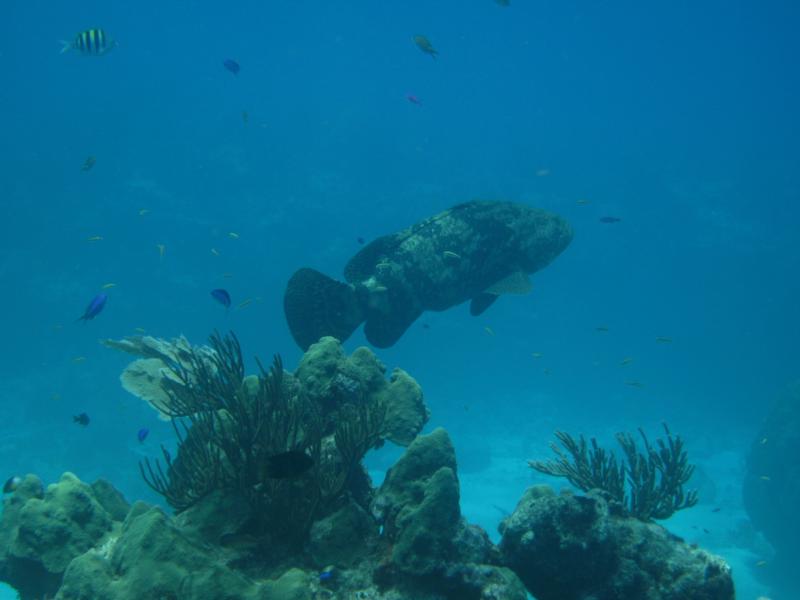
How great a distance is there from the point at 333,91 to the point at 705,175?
6746 centimetres

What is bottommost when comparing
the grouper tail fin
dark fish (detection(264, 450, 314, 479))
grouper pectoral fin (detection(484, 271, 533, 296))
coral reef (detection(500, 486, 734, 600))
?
coral reef (detection(500, 486, 734, 600))

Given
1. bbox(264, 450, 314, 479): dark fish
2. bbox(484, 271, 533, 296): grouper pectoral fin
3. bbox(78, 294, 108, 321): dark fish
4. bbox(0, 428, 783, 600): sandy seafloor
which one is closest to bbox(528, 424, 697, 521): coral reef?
bbox(264, 450, 314, 479): dark fish

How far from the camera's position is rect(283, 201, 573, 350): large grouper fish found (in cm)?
988

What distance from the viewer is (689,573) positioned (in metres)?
4.59

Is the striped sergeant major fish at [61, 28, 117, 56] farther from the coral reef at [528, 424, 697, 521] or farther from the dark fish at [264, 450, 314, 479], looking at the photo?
the coral reef at [528, 424, 697, 521]

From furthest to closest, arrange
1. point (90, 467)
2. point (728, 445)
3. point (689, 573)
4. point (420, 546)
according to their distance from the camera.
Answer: point (728, 445) → point (90, 467) → point (689, 573) → point (420, 546)

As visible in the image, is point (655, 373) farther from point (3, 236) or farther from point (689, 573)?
point (3, 236)

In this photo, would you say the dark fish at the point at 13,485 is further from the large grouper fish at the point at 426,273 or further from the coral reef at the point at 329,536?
the large grouper fish at the point at 426,273

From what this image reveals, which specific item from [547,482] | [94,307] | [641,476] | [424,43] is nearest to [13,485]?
[94,307]

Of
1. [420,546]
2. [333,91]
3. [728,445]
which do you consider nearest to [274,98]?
[333,91]

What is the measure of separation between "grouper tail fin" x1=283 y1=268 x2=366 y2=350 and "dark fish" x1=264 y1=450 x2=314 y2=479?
5741mm

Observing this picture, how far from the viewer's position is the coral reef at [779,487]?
2283 cm

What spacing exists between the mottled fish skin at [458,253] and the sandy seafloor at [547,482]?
13.9 metres

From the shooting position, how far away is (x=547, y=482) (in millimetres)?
32406
